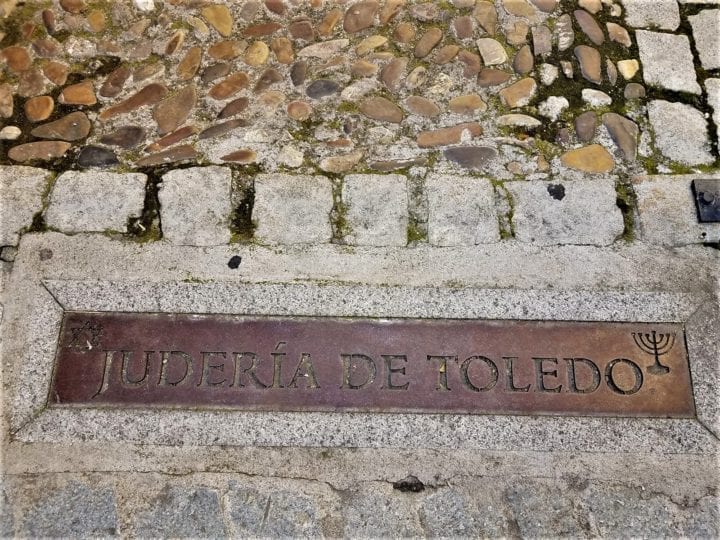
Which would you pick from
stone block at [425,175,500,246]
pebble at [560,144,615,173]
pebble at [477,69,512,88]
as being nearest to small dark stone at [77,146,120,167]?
stone block at [425,175,500,246]

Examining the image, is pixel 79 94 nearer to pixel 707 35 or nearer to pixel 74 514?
pixel 74 514

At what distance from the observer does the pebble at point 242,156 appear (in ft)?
7.97

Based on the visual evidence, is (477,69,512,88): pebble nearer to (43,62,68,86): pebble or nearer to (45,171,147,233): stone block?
(45,171,147,233): stone block

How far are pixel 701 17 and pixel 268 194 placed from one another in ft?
7.21

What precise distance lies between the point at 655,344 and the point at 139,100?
7.53 feet

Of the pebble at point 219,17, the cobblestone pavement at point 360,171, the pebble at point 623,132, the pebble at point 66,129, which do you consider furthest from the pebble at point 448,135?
the pebble at point 66,129

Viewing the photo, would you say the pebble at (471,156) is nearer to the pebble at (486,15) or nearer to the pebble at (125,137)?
the pebble at (486,15)

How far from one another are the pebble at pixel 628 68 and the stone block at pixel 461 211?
Answer: 0.86m

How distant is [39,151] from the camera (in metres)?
2.46

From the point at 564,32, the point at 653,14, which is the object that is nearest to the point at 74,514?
the point at 564,32

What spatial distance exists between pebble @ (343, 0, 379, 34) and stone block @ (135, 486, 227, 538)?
2.06m

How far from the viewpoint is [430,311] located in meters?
2.15

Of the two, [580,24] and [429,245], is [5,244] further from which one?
[580,24]

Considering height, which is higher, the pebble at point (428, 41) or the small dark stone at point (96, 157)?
the pebble at point (428, 41)
